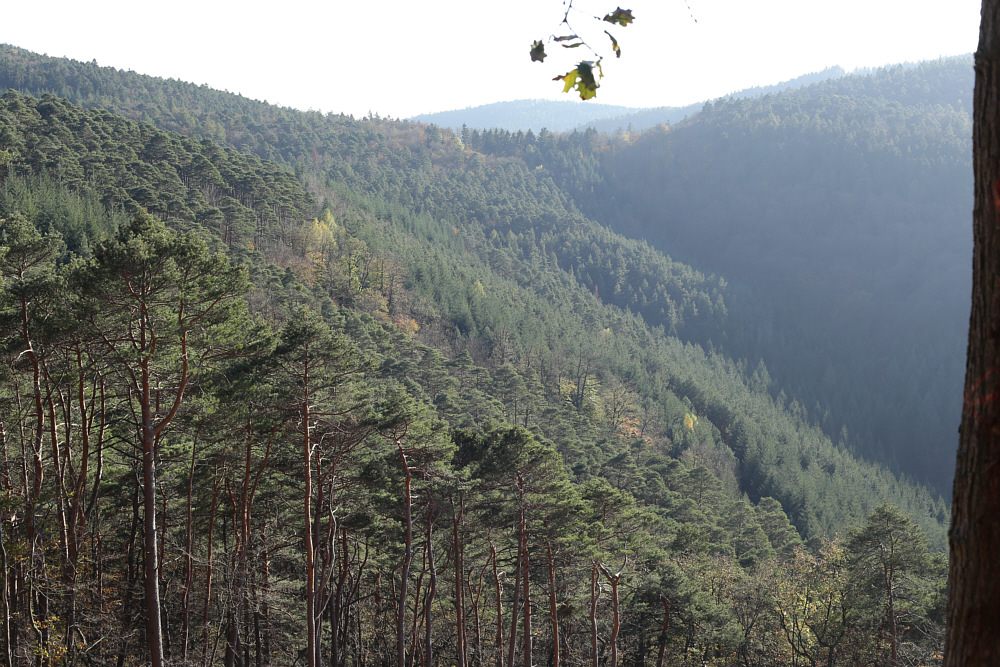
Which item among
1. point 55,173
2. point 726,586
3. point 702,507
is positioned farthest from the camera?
point 55,173

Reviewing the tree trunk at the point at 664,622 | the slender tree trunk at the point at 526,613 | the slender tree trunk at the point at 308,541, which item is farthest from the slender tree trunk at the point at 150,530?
the tree trunk at the point at 664,622

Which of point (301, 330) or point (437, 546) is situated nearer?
point (301, 330)

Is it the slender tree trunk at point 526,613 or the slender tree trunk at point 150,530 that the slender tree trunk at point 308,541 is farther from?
the slender tree trunk at point 526,613

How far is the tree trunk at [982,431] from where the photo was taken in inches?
74.8

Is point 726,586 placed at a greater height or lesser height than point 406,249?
lesser

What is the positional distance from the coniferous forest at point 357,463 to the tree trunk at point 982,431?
389 inches

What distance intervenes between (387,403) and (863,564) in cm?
1411

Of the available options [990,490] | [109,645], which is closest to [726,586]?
[109,645]

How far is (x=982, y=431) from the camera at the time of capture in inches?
75.8

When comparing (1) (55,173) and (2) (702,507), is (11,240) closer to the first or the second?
(2) (702,507)

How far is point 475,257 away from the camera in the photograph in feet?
412

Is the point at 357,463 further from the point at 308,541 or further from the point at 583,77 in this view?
the point at 583,77

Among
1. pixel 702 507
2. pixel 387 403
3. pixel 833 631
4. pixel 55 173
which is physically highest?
pixel 55 173

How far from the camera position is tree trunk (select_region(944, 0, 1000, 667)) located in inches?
74.8
